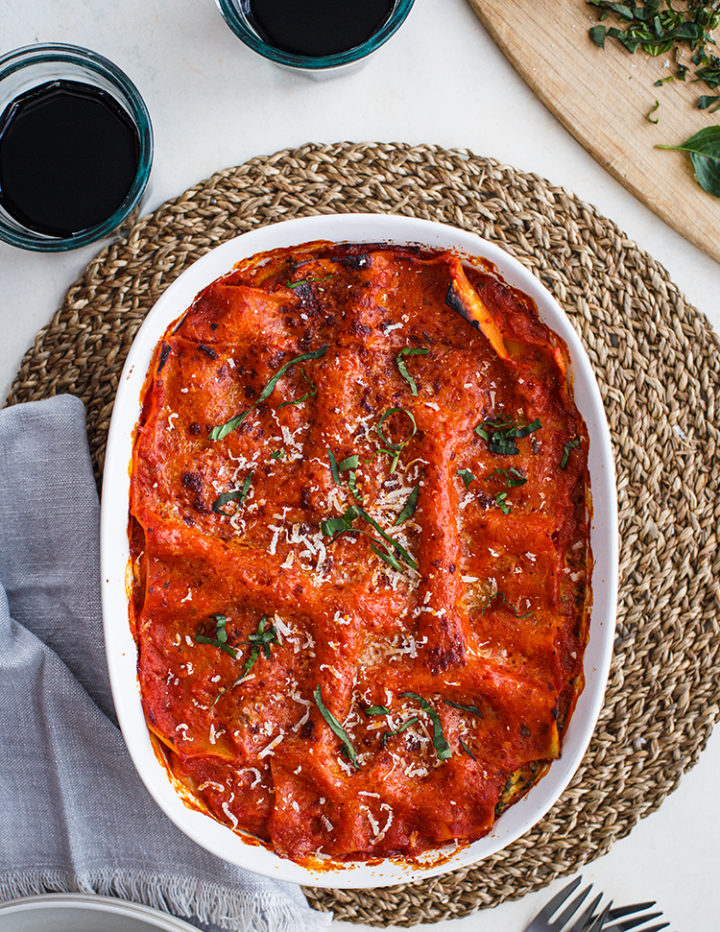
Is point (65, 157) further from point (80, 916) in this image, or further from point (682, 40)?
point (80, 916)

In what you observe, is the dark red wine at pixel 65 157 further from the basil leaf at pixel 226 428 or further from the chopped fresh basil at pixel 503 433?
the chopped fresh basil at pixel 503 433

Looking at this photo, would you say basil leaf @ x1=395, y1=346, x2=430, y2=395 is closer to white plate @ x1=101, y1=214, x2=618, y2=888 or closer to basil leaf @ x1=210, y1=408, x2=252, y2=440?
white plate @ x1=101, y1=214, x2=618, y2=888

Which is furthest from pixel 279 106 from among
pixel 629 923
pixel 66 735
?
pixel 629 923

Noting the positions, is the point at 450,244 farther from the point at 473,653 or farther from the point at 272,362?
the point at 473,653

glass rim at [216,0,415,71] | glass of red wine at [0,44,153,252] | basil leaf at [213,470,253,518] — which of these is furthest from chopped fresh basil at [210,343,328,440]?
glass rim at [216,0,415,71]

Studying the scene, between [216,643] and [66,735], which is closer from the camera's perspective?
[216,643]
